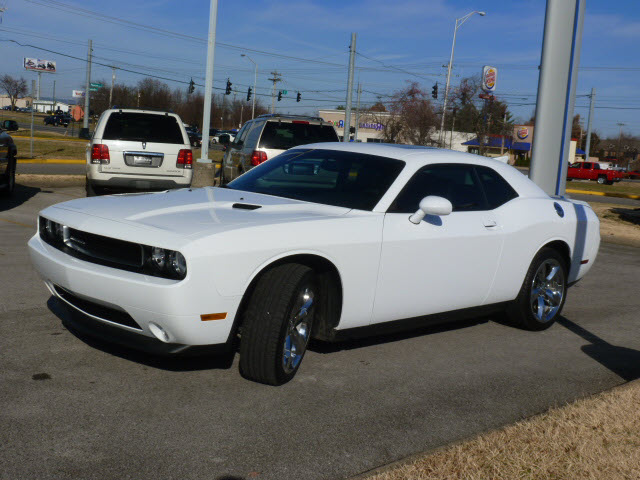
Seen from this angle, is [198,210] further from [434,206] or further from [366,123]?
[366,123]

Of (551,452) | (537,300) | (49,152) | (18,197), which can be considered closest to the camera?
(551,452)

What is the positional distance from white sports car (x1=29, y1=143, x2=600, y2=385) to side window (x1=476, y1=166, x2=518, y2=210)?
1 centimetres

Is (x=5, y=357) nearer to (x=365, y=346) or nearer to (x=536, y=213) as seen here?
(x=365, y=346)

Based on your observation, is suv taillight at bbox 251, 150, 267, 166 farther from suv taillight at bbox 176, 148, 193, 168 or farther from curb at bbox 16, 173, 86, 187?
curb at bbox 16, 173, 86, 187

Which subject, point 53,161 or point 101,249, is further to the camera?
point 53,161

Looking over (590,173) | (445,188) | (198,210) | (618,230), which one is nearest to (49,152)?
(618,230)

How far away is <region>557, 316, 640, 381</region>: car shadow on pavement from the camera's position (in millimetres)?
5562

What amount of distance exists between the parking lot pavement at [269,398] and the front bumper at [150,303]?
0.38 metres

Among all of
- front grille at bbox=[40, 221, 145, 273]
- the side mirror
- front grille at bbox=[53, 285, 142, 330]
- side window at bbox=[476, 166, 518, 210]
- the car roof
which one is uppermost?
the car roof

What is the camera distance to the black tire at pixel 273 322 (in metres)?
4.33

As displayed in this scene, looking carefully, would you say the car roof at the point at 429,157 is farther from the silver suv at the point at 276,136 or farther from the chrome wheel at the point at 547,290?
the silver suv at the point at 276,136

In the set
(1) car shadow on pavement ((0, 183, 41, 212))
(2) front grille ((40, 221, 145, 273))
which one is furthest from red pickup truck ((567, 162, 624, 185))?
(2) front grille ((40, 221, 145, 273))

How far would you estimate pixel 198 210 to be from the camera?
15.9 ft

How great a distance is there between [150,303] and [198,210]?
3.10 feet
